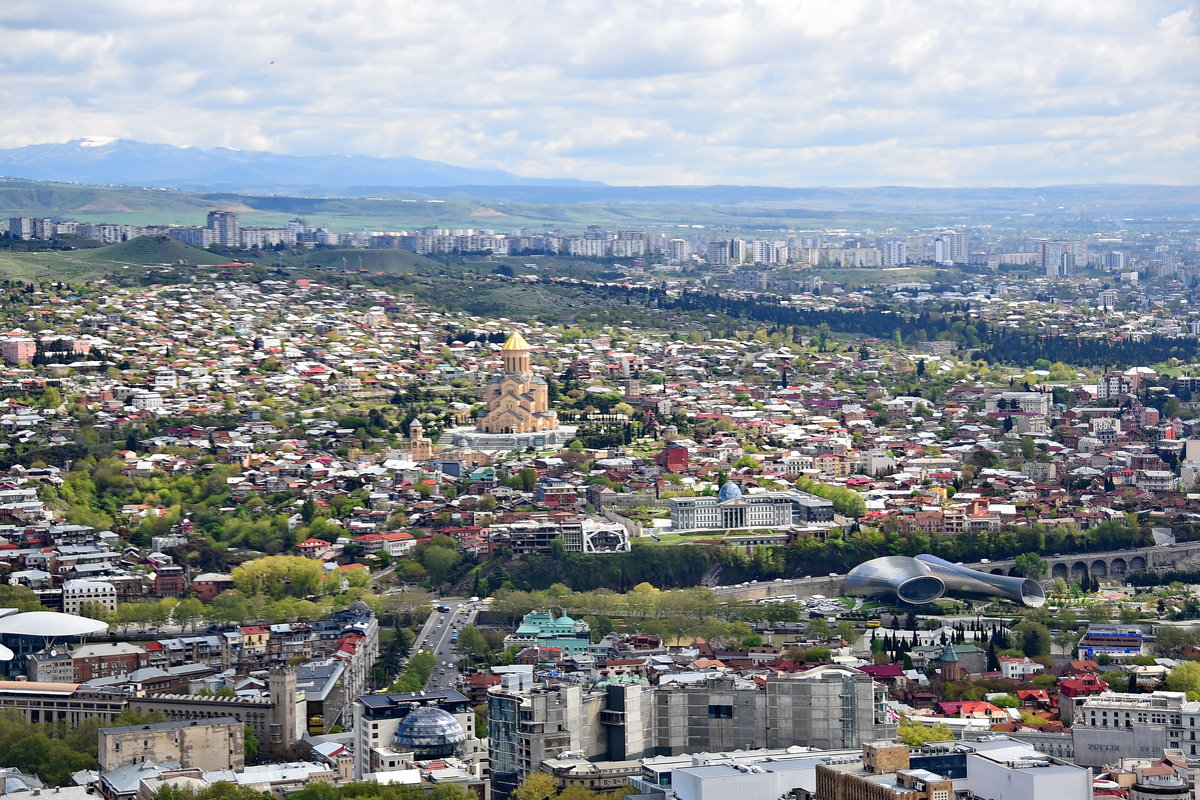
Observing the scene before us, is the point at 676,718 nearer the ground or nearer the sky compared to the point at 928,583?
nearer the sky

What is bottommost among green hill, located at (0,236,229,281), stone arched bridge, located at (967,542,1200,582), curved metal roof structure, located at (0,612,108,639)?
stone arched bridge, located at (967,542,1200,582)

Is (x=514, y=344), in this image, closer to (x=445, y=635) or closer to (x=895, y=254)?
(x=445, y=635)

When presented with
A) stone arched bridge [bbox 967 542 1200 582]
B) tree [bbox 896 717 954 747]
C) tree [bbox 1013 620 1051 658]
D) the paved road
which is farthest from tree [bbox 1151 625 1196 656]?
the paved road

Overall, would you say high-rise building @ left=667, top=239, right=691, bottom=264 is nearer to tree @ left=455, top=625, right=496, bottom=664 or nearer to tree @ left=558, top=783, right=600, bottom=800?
tree @ left=455, top=625, right=496, bottom=664

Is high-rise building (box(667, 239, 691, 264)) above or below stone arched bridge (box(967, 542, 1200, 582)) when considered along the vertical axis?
above

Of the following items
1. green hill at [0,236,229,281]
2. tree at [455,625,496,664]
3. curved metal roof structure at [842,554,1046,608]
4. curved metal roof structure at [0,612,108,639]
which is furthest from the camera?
green hill at [0,236,229,281]

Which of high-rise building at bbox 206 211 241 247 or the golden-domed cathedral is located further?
high-rise building at bbox 206 211 241 247

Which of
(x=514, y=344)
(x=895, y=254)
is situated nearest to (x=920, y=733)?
(x=514, y=344)
